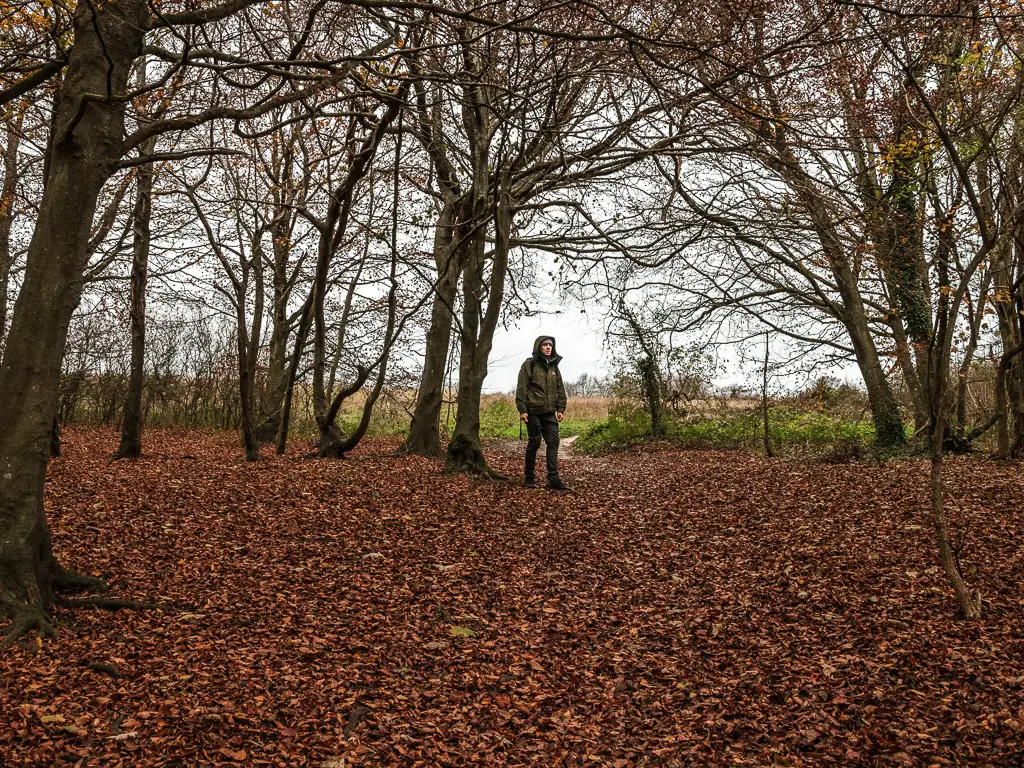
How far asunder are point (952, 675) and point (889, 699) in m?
0.46

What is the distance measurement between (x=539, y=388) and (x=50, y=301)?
19.4 feet

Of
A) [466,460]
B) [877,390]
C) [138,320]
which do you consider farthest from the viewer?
[877,390]

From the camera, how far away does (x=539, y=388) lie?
30.0ft

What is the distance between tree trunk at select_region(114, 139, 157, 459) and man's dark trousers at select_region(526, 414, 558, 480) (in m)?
5.89

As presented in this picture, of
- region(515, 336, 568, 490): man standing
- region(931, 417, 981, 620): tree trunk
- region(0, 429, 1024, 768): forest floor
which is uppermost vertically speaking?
region(515, 336, 568, 490): man standing

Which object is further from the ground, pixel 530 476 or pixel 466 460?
pixel 466 460

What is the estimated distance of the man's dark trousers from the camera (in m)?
9.12

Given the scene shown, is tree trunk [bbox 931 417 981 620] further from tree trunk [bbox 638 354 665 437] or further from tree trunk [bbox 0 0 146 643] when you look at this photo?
tree trunk [bbox 638 354 665 437]

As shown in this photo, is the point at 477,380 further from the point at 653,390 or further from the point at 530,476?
the point at 653,390

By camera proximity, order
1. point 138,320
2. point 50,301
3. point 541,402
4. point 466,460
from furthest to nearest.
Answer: point 138,320
point 466,460
point 541,402
point 50,301

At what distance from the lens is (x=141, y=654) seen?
3873 millimetres


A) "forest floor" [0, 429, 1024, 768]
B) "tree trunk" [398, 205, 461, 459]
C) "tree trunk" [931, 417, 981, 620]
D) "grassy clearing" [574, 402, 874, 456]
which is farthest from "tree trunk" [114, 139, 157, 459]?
"tree trunk" [931, 417, 981, 620]

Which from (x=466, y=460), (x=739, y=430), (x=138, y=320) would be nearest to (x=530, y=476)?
(x=466, y=460)

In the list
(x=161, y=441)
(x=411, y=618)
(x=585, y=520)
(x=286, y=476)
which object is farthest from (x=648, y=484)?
(x=161, y=441)
